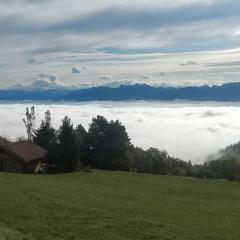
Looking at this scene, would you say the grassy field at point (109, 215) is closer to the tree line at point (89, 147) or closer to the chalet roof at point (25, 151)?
the chalet roof at point (25, 151)

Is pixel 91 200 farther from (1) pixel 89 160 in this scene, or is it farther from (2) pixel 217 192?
(1) pixel 89 160

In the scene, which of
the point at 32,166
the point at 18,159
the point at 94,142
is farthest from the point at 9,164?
the point at 94,142

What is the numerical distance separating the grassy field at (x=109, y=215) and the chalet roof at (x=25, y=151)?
30.7 metres

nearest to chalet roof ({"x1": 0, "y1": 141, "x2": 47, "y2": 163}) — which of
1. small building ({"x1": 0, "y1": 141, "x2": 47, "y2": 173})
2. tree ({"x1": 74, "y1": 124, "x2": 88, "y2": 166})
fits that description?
small building ({"x1": 0, "y1": 141, "x2": 47, "y2": 173})

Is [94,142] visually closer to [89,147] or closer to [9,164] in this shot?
[89,147]

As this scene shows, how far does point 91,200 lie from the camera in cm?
3297

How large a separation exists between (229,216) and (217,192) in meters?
16.6

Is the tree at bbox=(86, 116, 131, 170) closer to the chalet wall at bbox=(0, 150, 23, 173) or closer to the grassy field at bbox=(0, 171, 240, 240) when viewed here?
the chalet wall at bbox=(0, 150, 23, 173)

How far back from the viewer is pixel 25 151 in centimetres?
7238

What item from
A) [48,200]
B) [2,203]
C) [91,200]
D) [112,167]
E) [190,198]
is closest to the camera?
[2,203]

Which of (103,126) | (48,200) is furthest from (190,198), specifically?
(103,126)

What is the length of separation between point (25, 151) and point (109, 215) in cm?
4716

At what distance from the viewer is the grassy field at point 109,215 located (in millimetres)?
Result: 22875

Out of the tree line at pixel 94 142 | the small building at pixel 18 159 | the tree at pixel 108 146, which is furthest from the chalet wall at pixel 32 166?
the tree at pixel 108 146
